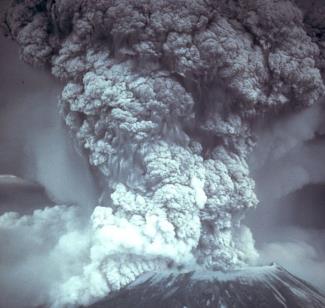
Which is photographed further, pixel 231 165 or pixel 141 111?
pixel 231 165

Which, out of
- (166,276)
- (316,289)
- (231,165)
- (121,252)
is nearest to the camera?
(121,252)

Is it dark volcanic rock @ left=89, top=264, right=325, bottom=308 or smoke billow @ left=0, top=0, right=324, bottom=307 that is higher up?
smoke billow @ left=0, top=0, right=324, bottom=307

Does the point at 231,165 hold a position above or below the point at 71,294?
above

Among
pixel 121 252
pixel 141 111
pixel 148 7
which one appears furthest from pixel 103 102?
pixel 121 252

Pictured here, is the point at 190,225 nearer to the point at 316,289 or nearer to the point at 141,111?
the point at 141,111
